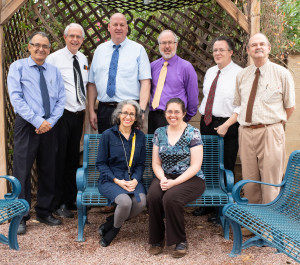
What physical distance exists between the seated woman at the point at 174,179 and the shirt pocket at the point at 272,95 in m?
0.72

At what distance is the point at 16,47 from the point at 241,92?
9.42 feet

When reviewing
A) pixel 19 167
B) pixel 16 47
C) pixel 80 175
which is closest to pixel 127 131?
pixel 80 175

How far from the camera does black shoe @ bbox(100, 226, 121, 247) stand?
139 inches

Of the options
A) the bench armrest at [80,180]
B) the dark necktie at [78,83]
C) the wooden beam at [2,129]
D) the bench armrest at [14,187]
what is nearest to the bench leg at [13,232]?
the bench armrest at [14,187]

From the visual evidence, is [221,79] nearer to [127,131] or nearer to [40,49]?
[127,131]

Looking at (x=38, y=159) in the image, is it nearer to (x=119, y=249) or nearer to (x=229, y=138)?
(x=119, y=249)

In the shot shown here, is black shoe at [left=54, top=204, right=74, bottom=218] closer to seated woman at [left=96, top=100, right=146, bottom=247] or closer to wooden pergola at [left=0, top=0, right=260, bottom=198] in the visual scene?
seated woman at [left=96, top=100, right=146, bottom=247]

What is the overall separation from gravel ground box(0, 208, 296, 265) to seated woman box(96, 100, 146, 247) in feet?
0.62

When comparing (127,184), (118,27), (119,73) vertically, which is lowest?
(127,184)

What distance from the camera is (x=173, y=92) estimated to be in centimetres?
411

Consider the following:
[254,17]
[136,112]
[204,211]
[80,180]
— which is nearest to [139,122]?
[136,112]

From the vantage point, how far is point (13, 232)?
3418 mm

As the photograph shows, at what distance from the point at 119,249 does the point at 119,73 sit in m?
1.83

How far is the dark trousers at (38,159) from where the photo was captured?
3828mm
